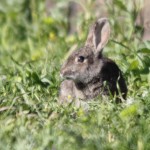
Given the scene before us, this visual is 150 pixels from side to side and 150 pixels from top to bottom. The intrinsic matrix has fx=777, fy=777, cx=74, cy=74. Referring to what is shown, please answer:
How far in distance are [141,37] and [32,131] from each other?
12.3 ft

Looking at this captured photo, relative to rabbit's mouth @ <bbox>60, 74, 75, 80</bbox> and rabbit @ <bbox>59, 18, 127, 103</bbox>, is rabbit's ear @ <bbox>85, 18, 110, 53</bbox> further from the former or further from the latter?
rabbit's mouth @ <bbox>60, 74, 75, 80</bbox>

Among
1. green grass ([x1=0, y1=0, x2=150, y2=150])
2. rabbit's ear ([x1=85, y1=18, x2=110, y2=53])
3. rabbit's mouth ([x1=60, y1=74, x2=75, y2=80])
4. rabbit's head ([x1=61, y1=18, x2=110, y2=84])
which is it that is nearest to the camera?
green grass ([x1=0, y1=0, x2=150, y2=150])

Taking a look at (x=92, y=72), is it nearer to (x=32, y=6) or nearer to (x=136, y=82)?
(x=136, y=82)

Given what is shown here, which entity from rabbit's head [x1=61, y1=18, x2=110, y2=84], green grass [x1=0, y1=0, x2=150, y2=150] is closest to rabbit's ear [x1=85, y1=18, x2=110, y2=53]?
rabbit's head [x1=61, y1=18, x2=110, y2=84]

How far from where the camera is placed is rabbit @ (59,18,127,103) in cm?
720

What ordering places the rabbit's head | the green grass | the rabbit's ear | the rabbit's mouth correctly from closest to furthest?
the green grass < the rabbit's mouth < the rabbit's head < the rabbit's ear

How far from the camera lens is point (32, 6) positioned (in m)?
11.6

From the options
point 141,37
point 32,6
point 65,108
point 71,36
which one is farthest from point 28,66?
point 32,6

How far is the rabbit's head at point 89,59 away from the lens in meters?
7.31

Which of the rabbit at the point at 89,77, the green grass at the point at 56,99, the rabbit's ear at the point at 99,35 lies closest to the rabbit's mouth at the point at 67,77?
the rabbit at the point at 89,77

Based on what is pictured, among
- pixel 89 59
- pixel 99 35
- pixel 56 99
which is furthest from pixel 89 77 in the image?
pixel 99 35

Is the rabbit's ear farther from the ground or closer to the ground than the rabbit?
farther from the ground

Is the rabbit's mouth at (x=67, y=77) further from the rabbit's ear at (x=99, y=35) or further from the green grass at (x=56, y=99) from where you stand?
the rabbit's ear at (x=99, y=35)

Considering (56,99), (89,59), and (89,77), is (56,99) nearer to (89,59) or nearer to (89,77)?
(89,77)
